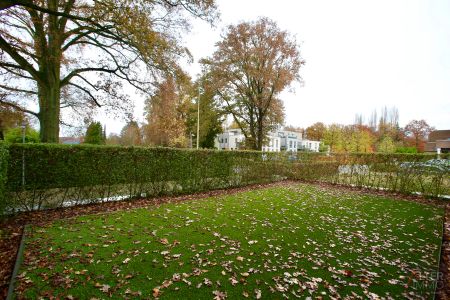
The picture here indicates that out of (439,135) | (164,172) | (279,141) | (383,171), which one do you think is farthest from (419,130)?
(164,172)

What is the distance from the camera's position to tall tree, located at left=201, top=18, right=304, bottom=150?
2220cm

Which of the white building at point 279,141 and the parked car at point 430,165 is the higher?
the white building at point 279,141

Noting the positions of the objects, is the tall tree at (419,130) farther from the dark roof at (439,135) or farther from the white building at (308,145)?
the white building at (308,145)

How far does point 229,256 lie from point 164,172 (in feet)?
23.2

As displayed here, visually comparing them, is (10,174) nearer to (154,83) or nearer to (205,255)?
(205,255)

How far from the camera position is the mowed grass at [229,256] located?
11.5ft

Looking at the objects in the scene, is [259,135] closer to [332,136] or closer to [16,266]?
[16,266]

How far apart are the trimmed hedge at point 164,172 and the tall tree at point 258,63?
8076 millimetres

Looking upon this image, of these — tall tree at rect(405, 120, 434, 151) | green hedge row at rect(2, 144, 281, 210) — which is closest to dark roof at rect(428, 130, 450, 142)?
tall tree at rect(405, 120, 434, 151)

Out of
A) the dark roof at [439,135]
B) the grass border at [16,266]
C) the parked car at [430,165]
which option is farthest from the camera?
the dark roof at [439,135]

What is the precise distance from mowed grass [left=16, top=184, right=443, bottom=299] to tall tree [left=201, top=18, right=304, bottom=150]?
1742 cm

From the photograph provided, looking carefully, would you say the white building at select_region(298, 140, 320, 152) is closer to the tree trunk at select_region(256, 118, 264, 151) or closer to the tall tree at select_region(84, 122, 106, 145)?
the tree trunk at select_region(256, 118, 264, 151)

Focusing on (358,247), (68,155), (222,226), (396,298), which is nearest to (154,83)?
(68,155)

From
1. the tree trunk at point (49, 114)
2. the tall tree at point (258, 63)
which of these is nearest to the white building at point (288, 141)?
the tall tree at point (258, 63)
